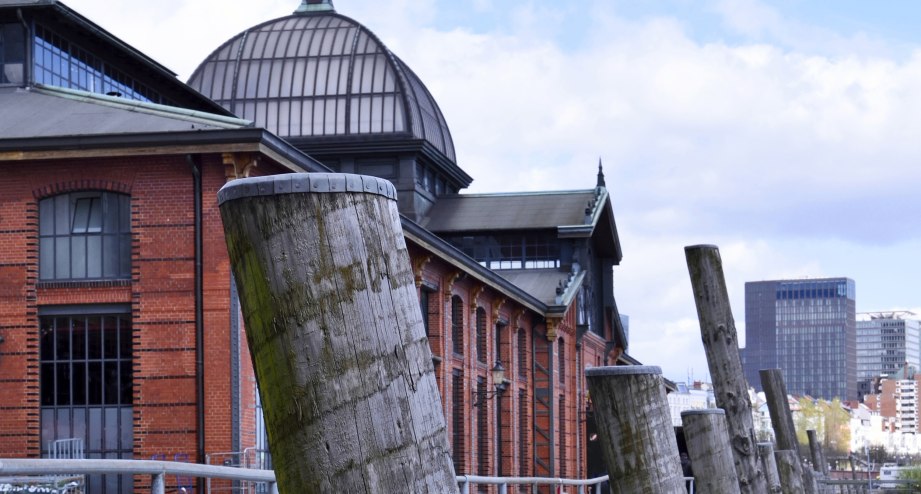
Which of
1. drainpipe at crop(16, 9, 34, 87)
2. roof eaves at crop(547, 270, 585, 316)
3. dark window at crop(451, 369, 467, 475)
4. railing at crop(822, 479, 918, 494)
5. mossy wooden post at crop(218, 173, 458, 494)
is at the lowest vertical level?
railing at crop(822, 479, 918, 494)

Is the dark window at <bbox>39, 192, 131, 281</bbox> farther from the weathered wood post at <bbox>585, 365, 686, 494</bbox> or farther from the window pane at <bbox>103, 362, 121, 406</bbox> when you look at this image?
the weathered wood post at <bbox>585, 365, 686, 494</bbox>

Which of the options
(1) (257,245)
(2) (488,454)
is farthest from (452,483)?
(2) (488,454)

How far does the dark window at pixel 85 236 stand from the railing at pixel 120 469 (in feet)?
62.4

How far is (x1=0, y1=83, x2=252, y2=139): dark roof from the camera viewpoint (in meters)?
24.0

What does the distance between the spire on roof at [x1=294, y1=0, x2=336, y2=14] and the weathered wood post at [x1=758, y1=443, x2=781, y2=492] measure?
33.6m

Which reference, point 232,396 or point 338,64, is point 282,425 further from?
point 338,64

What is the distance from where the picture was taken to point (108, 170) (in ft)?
78.9

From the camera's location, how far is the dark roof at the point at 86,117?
2400 cm

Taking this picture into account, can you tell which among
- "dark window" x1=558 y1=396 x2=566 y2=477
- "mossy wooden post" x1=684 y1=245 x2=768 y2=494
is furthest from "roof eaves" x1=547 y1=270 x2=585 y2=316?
"mossy wooden post" x1=684 y1=245 x2=768 y2=494

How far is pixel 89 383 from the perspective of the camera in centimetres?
2400

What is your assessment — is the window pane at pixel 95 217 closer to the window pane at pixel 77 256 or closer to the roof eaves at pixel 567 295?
the window pane at pixel 77 256

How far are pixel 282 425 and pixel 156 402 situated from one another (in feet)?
68.7

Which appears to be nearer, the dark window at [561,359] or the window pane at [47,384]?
the window pane at [47,384]

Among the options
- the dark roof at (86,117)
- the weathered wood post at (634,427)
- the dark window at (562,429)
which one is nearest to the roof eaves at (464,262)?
the dark roof at (86,117)
